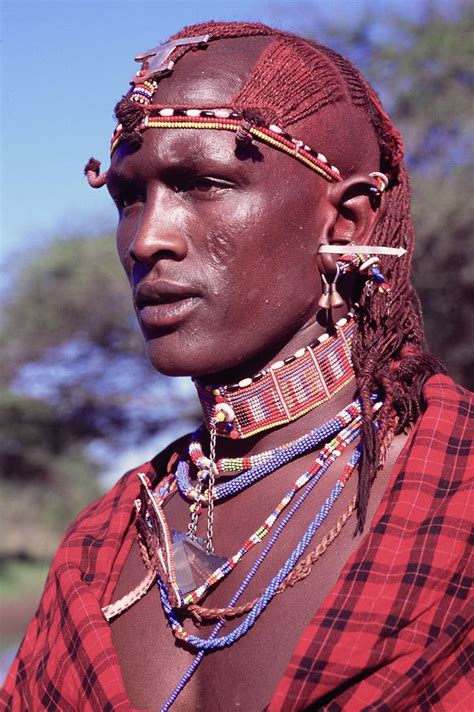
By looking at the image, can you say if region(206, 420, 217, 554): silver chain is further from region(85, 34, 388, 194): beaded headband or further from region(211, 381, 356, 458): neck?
region(85, 34, 388, 194): beaded headband

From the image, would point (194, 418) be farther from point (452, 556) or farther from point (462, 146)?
point (452, 556)

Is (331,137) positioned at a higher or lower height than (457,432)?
higher

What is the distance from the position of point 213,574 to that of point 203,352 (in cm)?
54

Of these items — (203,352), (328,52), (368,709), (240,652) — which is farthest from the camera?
(328,52)

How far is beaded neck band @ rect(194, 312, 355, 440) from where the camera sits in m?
2.44

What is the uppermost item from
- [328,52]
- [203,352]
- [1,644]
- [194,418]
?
[328,52]

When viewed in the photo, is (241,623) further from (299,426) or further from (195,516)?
(299,426)

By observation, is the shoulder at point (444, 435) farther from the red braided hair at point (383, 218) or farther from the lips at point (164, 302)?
the lips at point (164, 302)

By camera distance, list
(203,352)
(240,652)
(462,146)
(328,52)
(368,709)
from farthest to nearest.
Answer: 1. (462,146)
2. (328,52)
3. (203,352)
4. (240,652)
5. (368,709)

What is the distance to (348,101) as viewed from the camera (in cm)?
253

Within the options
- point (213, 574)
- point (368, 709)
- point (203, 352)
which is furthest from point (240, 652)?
point (203, 352)

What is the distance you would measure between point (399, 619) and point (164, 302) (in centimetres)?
94

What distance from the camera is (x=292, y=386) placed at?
2439mm

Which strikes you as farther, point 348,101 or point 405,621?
point 348,101
